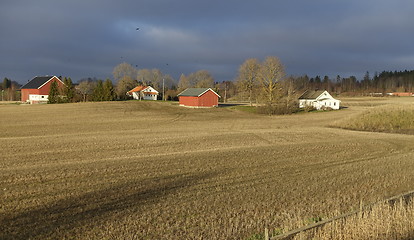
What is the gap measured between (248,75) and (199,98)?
2451 cm

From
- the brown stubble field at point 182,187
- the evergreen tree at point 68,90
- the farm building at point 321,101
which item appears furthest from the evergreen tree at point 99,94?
the brown stubble field at point 182,187

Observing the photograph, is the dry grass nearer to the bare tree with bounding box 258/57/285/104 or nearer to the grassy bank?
the grassy bank

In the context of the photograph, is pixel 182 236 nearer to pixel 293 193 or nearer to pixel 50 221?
pixel 50 221

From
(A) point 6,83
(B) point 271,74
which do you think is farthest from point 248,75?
(A) point 6,83

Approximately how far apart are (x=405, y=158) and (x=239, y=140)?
41.8 feet

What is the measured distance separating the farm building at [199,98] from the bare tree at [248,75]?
60.3 ft

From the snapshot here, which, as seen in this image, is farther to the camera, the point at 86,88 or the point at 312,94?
the point at 86,88

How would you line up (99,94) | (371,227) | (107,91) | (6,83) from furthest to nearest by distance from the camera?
(6,83)
(99,94)
(107,91)
(371,227)

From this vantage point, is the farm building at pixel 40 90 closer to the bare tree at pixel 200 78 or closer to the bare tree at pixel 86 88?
the bare tree at pixel 86 88

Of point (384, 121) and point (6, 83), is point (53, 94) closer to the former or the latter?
point (384, 121)

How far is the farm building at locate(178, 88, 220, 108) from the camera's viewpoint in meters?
78.2

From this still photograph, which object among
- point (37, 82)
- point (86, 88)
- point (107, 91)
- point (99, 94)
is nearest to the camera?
point (107, 91)

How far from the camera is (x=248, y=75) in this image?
97.1m

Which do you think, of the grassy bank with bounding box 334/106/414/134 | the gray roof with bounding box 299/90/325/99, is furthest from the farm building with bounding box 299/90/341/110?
the grassy bank with bounding box 334/106/414/134
